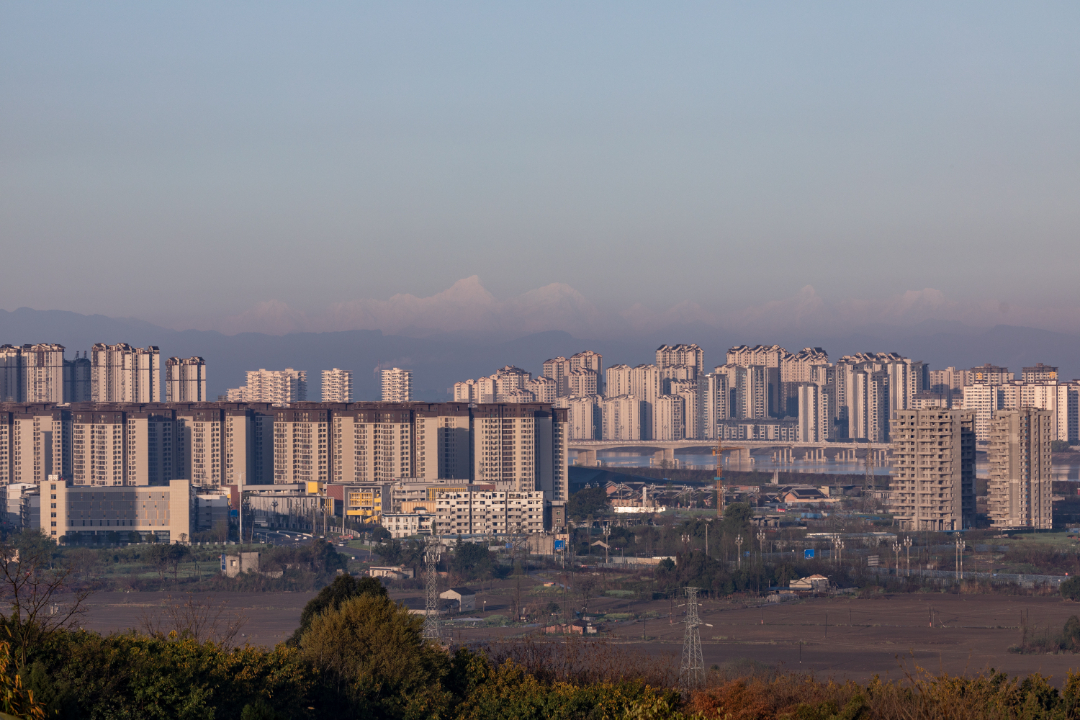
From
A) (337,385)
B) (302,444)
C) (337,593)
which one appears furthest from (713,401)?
(337,593)

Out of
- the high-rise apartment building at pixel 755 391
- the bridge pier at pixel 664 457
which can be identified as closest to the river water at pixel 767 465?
the bridge pier at pixel 664 457

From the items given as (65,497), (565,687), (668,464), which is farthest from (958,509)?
(668,464)

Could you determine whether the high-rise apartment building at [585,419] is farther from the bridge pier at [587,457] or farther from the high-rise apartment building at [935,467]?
the high-rise apartment building at [935,467]

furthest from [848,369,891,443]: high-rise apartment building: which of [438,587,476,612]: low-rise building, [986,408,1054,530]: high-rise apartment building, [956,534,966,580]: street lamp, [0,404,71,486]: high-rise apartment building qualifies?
[438,587,476,612]: low-rise building

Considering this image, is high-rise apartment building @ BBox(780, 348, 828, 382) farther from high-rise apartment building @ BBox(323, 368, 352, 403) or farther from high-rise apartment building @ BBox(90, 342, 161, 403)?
high-rise apartment building @ BBox(90, 342, 161, 403)

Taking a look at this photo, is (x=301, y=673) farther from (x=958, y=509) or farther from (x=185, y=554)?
(x=958, y=509)
